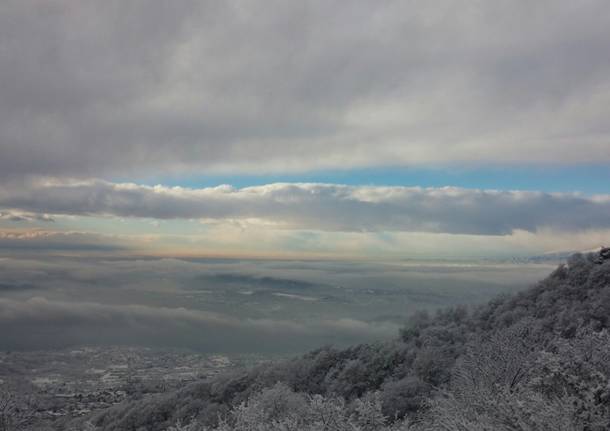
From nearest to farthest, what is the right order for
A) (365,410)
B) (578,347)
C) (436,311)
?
(365,410), (578,347), (436,311)

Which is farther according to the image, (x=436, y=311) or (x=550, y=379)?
(x=436, y=311)

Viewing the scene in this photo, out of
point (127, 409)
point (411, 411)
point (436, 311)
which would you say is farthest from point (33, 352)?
point (411, 411)

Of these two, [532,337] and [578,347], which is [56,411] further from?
[578,347]

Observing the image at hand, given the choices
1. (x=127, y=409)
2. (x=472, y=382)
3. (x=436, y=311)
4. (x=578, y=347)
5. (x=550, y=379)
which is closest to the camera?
(x=550, y=379)

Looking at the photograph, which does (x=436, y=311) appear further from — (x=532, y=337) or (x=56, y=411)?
(x=56, y=411)

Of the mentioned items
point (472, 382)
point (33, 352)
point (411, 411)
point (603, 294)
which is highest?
point (603, 294)

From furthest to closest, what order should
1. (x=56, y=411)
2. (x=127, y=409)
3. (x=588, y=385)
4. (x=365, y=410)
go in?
(x=56, y=411) → (x=127, y=409) → (x=365, y=410) → (x=588, y=385)

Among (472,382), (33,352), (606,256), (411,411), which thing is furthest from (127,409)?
(33,352)

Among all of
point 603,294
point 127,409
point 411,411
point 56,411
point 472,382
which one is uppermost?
point 603,294

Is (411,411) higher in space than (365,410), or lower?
lower
